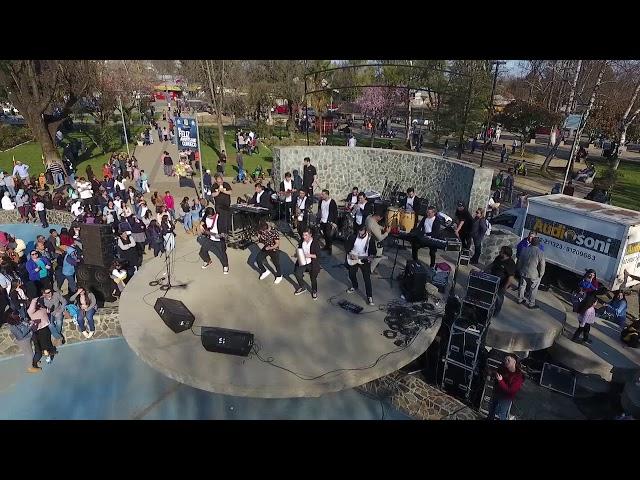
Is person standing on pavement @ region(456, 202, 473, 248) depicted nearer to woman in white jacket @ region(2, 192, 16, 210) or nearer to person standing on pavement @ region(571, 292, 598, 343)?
person standing on pavement @ region(571, 292, 598, 343)

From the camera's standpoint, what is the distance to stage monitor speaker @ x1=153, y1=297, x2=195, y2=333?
8.01 m

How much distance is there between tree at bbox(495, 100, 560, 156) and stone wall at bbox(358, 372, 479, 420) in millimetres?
26401

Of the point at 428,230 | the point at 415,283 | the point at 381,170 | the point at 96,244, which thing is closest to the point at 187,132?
the point at 96,244

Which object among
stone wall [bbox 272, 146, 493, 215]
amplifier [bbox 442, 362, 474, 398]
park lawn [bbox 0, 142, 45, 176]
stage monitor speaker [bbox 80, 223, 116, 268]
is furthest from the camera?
park lawn [bbox 0, 142, 45, 176]

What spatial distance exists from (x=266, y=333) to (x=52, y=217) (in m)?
12.6

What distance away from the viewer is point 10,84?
22234mm

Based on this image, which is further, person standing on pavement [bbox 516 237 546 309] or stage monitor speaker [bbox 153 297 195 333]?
person standing on pavement [bbox 516 237 546 309]

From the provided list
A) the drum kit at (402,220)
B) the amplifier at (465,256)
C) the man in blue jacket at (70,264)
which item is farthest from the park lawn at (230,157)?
the amplifier at (465,256)

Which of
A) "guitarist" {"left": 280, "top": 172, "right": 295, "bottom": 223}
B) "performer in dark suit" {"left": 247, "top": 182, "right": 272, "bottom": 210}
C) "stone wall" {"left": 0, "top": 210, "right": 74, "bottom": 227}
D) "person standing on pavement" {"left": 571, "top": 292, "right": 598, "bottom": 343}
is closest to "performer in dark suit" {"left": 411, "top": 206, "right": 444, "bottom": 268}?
"person standing on pavement" {"left": 571, "top": 292, "right": 598, "bottom": 343}

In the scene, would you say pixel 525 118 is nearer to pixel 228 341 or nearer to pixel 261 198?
pixel 261 198

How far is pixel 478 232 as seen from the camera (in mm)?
11180

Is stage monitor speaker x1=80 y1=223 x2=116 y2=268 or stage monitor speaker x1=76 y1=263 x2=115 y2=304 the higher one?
stage monitor speaker x1=80 y1=223 x2=116 y2=268

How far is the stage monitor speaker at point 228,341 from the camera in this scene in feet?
24.0

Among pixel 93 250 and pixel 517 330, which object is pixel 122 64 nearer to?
pixel 93 250
